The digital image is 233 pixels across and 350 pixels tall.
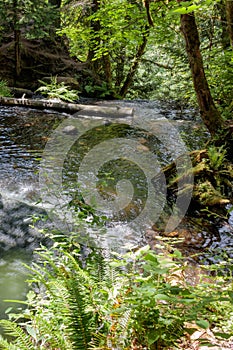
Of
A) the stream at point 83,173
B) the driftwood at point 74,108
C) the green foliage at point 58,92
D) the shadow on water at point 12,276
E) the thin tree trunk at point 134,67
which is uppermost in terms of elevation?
the thin tree trunk at point 134,67

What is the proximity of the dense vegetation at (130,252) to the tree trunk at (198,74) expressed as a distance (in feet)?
0.06

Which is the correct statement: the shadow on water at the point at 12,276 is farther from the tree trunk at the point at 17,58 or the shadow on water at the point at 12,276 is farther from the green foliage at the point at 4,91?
the tree trunk at the point at 17,58

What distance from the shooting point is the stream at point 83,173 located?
369 cm

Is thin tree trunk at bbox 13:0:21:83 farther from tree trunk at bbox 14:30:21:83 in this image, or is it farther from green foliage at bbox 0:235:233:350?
green foliage at bbox 0:235:233:350

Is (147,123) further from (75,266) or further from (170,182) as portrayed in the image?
(75,266)

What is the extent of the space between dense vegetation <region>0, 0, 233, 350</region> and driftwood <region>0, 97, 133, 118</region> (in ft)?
3.77

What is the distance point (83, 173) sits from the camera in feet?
19.4

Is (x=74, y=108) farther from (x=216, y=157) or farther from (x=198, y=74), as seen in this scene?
(x=216, y=157)

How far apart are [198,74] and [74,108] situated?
221 inches

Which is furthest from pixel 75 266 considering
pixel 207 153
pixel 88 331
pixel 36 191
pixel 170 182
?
pixel 207 153

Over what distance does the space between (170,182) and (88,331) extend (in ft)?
13.0

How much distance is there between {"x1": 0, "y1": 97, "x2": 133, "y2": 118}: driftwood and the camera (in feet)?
31.9

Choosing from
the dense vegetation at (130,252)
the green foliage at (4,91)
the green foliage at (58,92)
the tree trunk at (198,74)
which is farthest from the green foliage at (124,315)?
the green foliage at (4,91)

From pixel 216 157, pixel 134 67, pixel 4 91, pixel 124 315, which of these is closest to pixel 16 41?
pixel 4 91
